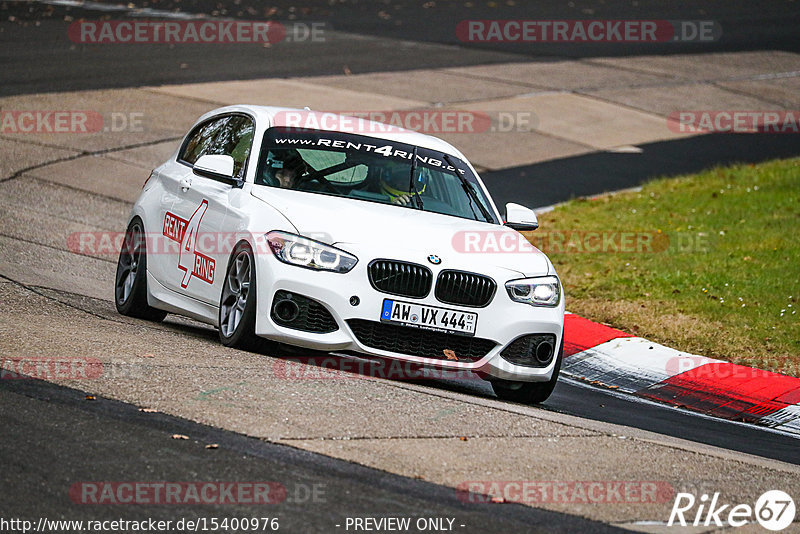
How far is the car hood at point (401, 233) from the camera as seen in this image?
25.3ft

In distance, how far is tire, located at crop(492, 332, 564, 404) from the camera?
8250 mm

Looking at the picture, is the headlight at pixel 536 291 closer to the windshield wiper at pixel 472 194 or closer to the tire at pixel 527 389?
the tire at pixel 527 389

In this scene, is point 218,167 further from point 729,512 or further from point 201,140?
point 729,512

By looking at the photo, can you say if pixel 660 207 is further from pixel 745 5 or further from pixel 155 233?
pixel 745 5

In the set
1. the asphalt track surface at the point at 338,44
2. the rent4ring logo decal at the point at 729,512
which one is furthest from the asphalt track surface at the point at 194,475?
the asphalt track surface at the point at 338,44

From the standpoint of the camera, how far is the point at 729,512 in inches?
235

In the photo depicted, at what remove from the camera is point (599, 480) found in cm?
615

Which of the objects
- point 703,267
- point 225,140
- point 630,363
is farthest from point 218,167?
point 703,267

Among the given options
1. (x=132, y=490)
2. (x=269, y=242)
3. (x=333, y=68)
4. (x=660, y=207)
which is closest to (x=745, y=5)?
(x=333, y=68)

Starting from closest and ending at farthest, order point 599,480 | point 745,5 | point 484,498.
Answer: point 484,498
point 599,480
point 745,5

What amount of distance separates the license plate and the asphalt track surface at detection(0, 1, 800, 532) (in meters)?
0.99

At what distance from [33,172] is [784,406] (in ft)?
32.3

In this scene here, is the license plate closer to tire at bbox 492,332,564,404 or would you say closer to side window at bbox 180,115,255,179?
tire at bbox 492,332,564,404

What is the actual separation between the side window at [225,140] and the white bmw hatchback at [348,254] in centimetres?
2
